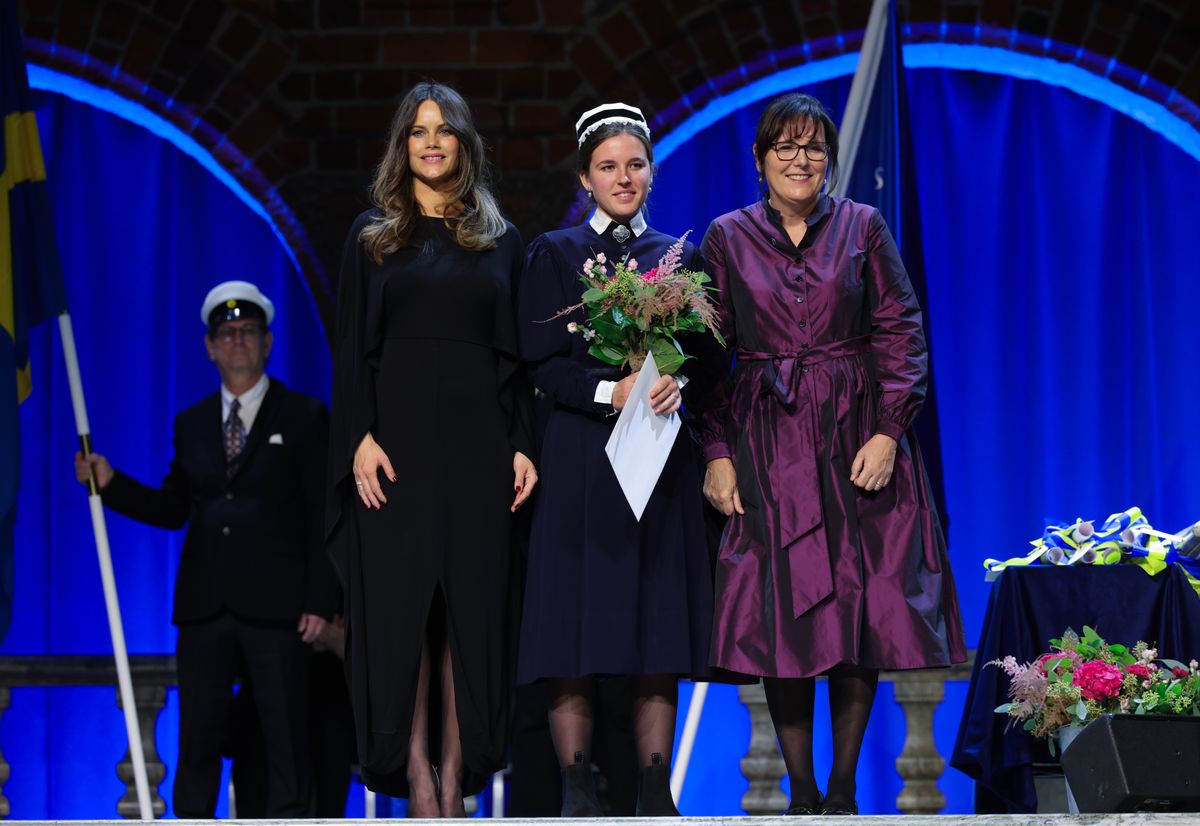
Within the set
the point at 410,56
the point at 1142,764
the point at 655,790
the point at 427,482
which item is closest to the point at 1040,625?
the point at 1142,764

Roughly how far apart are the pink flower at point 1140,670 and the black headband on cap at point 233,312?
2.91m

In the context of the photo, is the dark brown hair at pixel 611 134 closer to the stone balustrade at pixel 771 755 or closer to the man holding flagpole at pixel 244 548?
the man holding flagpole at pixel 244 548

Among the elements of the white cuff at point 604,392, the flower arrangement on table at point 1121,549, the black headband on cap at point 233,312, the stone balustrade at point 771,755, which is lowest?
the stone balustrade at point 771,755

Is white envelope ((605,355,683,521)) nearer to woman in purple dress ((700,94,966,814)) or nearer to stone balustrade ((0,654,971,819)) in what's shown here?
woman in purple dress ((700,94,966,814))

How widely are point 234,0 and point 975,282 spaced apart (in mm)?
2818

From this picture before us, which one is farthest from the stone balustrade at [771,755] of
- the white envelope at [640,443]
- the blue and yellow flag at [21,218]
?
the white envelope at [640,443]

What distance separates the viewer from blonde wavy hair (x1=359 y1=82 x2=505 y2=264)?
3875 mm

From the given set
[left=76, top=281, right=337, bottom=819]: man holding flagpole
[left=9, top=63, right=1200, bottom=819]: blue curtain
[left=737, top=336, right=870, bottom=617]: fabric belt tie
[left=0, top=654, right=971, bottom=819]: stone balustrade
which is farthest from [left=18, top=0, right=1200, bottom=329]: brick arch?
[left=737, top=336, right=870, bottom=617]: fabric belt tie

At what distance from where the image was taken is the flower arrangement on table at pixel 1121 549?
4.33 m

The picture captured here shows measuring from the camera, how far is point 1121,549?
4391 mm

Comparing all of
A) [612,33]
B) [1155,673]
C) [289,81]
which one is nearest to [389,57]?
[289,81]

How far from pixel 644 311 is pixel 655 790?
1.01 m

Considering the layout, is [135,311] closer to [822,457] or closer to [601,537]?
[601,537]

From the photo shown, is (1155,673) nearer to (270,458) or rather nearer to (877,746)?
(877,746)
